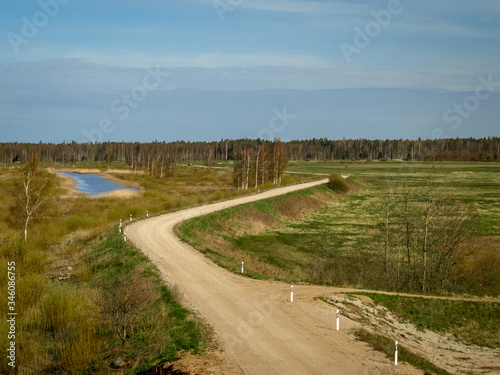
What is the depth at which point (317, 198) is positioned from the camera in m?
81.8

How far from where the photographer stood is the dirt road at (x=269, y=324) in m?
16.5

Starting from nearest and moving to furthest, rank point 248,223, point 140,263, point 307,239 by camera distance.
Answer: point 140,263 < point 307,239 < point 248,223

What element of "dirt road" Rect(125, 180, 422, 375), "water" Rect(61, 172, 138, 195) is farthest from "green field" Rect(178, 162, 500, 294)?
"water" Rect(61, 172, 138, 195)

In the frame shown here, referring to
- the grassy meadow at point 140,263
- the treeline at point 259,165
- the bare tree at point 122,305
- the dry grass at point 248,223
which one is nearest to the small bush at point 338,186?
the treeline at point 259,165

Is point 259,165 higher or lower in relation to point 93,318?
higher

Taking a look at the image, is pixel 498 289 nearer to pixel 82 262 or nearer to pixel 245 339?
pixel 245 339

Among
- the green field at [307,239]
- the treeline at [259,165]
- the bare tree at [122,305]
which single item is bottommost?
the green field at [307,239]

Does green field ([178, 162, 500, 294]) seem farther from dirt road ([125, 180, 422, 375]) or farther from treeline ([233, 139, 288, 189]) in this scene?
treeline ([233, 139, 288, 189])

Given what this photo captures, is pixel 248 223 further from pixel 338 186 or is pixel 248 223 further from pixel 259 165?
pixel 259 165

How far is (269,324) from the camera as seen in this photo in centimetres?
2036

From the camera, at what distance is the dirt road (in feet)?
54.2

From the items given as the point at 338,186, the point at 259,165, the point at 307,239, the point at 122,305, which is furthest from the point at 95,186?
the point at 122,305

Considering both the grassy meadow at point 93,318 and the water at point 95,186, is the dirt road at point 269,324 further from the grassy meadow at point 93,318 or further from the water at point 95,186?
the water at point 95,186

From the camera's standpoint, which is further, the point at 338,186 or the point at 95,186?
the point at 95,186
